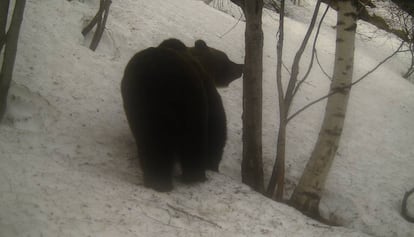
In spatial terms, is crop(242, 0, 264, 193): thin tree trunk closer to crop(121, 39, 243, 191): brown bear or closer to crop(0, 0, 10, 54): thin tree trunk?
crop(121, 39, 243, 191): brown bear

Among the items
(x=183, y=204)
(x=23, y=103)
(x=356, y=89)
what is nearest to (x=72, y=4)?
(x=23, y=103)

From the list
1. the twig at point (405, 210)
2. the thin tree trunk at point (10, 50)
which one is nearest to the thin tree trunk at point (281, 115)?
the twig at point (405, 210)

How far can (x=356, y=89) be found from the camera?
1111 cm

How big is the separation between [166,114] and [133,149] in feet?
3.62

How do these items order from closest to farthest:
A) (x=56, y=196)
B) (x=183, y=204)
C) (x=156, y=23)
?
(x=56, y=196)
(x=183, y=204)
(x=156, y=23)

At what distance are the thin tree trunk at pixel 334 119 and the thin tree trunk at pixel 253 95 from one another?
0.57 metres

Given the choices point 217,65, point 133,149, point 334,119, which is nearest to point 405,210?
point 334,119

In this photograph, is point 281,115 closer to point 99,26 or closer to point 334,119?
point 334,119

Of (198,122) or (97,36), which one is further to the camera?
(97,36)

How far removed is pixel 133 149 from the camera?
500 cm

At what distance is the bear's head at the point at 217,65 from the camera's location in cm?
543

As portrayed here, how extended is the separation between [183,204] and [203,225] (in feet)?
1.43

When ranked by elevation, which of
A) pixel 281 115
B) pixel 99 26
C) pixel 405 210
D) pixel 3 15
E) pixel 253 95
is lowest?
pixel 405 210

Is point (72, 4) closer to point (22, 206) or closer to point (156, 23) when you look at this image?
point (156, 23)
